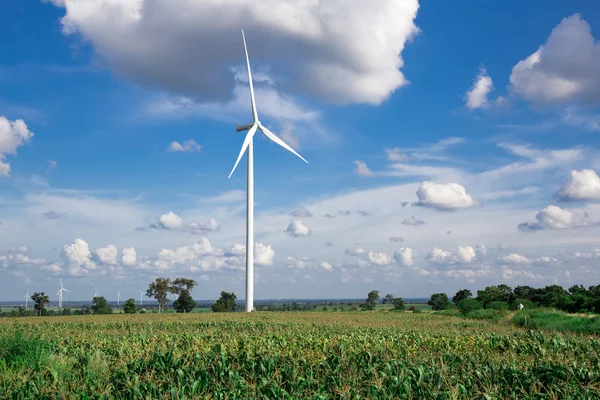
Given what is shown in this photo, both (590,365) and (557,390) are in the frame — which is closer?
(557,390)

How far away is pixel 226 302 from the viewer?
113m

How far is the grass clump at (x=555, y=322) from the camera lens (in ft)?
125

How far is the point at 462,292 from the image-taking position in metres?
111

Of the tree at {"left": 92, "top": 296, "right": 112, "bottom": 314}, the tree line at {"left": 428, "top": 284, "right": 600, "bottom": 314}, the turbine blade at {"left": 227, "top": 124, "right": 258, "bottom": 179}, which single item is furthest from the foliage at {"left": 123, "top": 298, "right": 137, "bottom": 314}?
the tree line at {"left": 428, "top": 284, "right": 600, "bottom": 314}

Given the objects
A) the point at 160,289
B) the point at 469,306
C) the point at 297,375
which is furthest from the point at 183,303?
the point at 297,375

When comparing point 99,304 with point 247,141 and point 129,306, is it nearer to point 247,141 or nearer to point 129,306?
point 129,306

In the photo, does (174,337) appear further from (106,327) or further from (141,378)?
(106,327)

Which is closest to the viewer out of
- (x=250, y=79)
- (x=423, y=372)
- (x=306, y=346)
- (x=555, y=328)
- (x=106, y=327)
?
(x=423, y=372)

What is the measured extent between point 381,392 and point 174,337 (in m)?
16.3

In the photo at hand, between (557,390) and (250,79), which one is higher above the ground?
(250,79)

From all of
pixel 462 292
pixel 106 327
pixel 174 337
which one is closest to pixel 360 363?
pixel 174 337

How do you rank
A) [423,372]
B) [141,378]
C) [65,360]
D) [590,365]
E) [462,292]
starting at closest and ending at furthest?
[423,372], [141,378], [590,365], [65,360], [462,292]

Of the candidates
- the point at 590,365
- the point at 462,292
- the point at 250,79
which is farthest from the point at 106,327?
the point at 462,292

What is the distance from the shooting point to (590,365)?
1717 cm
